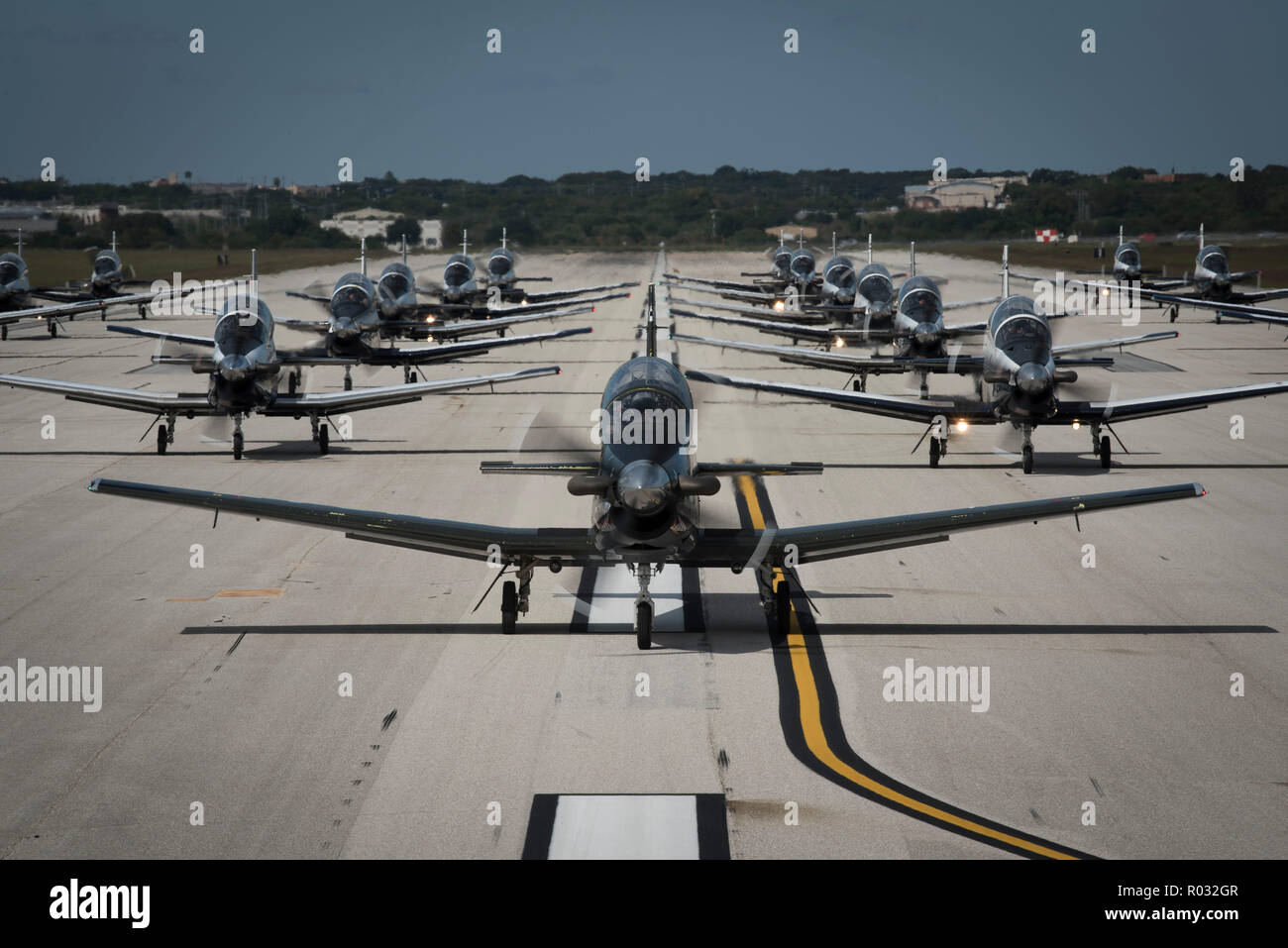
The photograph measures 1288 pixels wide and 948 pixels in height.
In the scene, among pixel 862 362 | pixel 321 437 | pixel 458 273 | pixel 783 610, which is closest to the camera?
pixel 783 610

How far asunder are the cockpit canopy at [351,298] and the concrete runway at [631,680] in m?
11.3

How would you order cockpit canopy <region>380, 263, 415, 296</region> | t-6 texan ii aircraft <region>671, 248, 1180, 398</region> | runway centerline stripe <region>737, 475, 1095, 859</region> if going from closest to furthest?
runway centerline stripe <region>737, 475, 1095, 859</region>
t-6 texan ii aircraft <region>671, 248, 1180, 398</region>
cockpit canopy <region>380, 263, 415, 296</region>

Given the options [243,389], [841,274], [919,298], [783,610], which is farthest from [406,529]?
[841,274]

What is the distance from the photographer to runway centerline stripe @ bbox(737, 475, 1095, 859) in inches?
387

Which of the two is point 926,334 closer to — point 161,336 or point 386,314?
point 386,314

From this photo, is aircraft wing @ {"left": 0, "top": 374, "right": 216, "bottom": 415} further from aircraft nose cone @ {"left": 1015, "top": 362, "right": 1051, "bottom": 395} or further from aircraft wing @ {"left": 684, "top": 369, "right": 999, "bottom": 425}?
aircraft nose cone @ {"left": 1015, "top": 362, "right": 1051, "bottom": 395}

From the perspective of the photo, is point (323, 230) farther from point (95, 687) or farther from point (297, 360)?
point (95, 687)

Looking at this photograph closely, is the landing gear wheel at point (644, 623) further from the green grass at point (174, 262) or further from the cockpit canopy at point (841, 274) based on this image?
the green grass at point (174, 262)

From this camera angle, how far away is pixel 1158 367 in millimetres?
46188

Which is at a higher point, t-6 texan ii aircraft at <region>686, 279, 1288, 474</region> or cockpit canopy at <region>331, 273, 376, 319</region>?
cockpit canopy at <region>331, 273, 376, 319</region>

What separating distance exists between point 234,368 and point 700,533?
50.7 feet

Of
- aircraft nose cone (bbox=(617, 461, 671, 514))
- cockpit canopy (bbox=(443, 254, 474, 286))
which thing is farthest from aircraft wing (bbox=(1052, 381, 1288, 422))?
cockpit canopy (bbox=(443, 254, 474, 286))

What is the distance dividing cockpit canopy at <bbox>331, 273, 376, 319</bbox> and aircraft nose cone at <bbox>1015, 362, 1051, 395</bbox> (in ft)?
67.8

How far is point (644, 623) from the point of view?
47.4 feet
